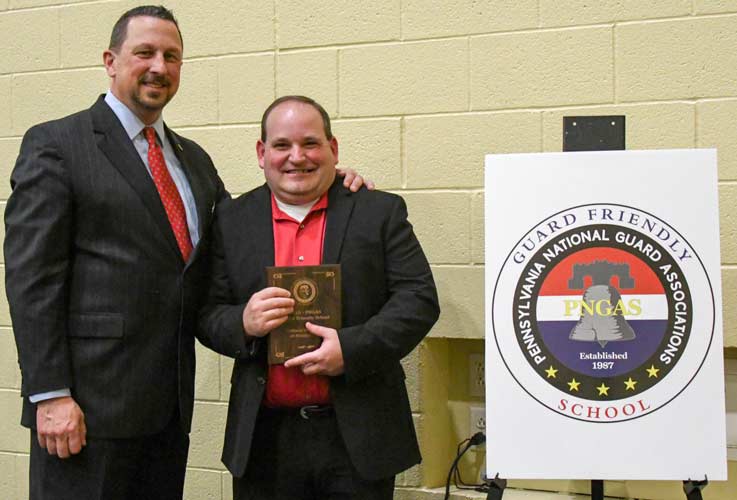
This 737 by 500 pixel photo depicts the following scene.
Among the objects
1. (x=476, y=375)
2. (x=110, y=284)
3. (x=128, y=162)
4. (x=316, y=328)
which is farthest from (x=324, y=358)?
(x=476, y=375)

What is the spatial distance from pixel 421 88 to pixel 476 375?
0.89m

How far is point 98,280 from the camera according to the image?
6.54ft

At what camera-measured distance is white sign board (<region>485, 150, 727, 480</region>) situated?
1903mm

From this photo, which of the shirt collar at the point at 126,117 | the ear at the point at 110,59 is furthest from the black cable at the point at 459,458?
the ear at the point at 110,59

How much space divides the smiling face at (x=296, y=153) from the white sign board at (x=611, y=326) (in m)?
0.44

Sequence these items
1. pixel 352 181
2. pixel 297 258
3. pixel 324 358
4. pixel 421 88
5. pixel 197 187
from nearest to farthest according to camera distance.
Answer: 1. pixel 324 358
2. pixel 297 258
3. pixel 352 181
4. pixel 197 187
5. pixel 421 88

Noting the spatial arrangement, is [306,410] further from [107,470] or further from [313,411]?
[107,470]

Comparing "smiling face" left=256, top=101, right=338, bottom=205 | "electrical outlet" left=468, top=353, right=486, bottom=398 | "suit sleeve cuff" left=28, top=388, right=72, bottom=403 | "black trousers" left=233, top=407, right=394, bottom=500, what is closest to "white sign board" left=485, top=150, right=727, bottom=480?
"black trousers" left=233, top=407, right=394, bottom=500

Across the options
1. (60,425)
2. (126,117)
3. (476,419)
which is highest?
(126,117)

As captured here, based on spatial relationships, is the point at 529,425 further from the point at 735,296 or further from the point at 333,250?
the point at 735,296

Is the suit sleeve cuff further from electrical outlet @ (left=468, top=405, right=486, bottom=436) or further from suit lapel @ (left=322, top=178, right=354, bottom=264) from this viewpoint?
electrical outlet @ (left=468, top=405, right=486, bottom=436)

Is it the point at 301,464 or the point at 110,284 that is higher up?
the point at 110,284

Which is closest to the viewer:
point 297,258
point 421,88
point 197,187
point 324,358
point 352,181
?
point 324,358

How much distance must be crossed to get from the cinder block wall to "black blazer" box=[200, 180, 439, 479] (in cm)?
65
